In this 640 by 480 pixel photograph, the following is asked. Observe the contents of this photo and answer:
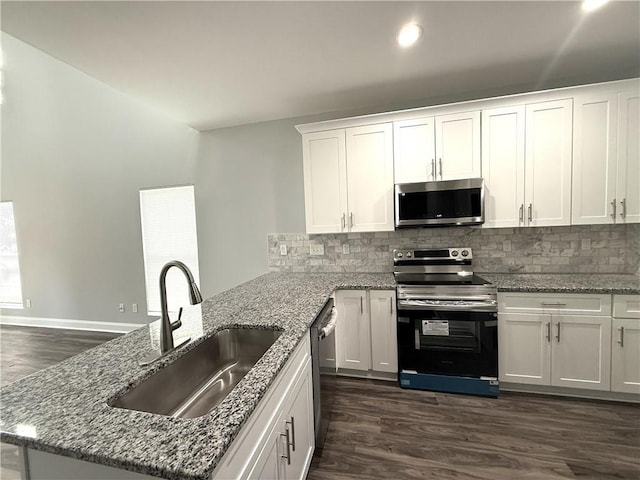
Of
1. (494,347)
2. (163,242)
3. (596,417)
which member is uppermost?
(163,242)

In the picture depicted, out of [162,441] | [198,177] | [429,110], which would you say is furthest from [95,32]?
[429,110]

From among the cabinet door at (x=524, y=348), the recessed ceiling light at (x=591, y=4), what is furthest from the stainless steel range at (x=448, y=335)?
the recessed ceiling light at (x=591, y=4)

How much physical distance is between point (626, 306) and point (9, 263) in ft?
26.5

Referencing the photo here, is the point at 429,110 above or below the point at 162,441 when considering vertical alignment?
above

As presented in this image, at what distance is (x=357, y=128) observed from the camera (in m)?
2.65

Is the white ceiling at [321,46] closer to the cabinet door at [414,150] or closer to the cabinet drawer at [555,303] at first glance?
the cabinet door at [414,150]

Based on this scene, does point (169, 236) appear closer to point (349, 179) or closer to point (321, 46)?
point (349, 179)

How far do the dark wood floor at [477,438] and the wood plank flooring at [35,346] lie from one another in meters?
3.58

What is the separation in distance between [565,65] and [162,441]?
3486 mm

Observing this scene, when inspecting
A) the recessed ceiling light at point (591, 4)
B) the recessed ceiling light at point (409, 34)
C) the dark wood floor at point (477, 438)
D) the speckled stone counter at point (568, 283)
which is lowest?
the dark wood floor at point (477, 438)

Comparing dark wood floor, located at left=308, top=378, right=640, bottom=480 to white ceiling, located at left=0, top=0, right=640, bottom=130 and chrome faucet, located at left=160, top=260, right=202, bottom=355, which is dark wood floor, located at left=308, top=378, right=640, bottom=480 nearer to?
chrome faucet, located at left=160, top=260, right=202, bottom=355

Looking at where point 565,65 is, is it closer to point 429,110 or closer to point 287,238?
point 429,110

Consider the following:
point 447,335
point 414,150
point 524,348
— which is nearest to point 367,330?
point 447,335

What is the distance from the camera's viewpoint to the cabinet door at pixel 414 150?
2486mm
